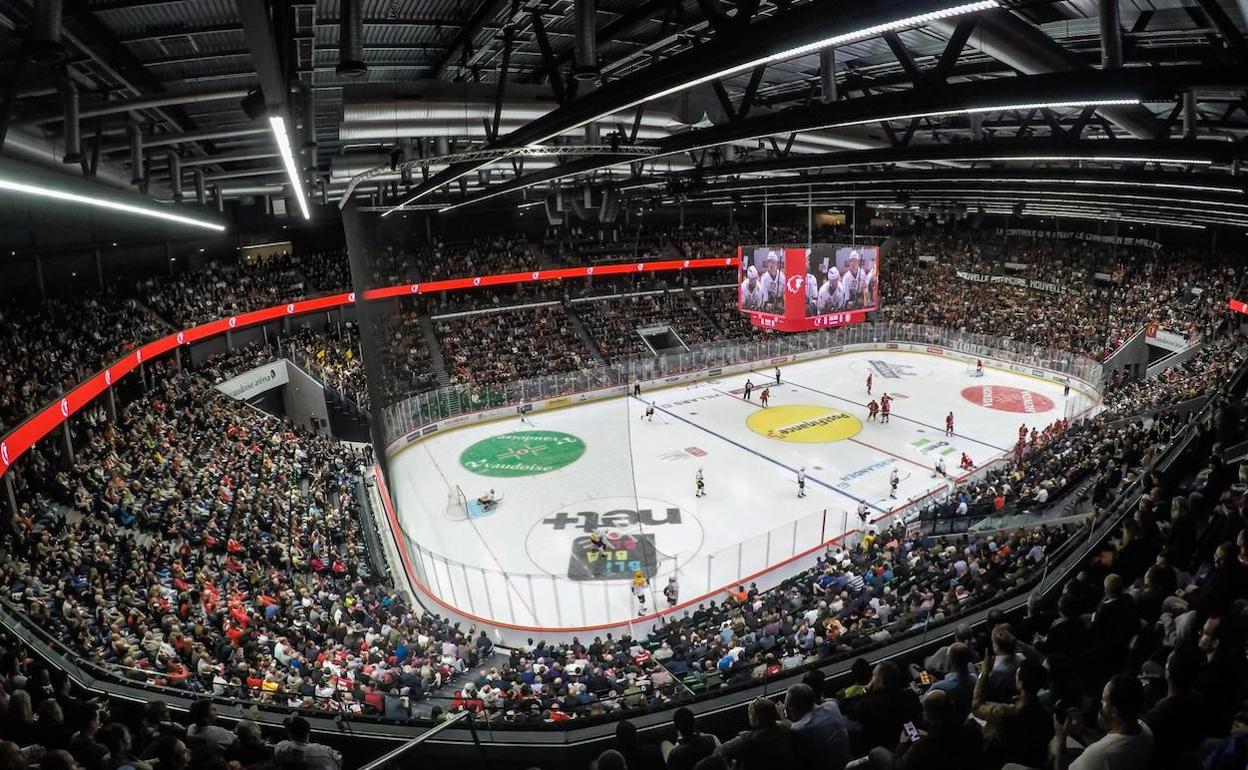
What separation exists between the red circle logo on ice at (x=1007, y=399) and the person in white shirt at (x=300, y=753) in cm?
3139

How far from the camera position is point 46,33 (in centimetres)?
346

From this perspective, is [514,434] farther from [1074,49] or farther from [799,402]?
[1074,49]

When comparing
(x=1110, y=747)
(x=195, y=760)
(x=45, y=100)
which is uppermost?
(x=45, y=100)

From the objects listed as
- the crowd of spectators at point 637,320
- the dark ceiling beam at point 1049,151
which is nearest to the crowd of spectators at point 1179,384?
the dark ceiling beam at point 1049,151

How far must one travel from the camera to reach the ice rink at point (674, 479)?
16469mm

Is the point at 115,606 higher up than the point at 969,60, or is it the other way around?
the point at 969,60

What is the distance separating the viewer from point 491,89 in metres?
8.73

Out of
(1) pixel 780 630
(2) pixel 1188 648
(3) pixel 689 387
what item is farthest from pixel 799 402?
(2) pixel 1188 648

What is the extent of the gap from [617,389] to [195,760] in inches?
1211

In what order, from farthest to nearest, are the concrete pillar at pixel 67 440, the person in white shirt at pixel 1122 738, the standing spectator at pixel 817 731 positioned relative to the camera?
the concrete pillar at pixel 67 440, the standing spectator at pixel 817 731, the person in white shirt at pixel 1122 738

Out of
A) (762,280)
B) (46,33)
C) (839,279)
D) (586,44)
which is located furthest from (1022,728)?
(762,280)

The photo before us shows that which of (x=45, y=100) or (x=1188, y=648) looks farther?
(x=45, y=100)

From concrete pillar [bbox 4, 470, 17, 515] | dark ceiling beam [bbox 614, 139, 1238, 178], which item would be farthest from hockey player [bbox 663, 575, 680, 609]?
concrete pillar [bbox 4, 470, 17, 515]

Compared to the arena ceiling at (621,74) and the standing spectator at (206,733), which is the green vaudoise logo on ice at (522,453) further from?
the standing spectator at (206,733)
